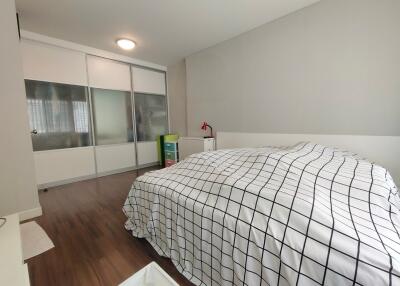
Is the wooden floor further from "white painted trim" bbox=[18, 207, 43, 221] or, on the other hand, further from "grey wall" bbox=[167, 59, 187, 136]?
"grey wall" bbox=[167, 59, 187, 136]

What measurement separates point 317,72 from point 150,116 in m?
3.43

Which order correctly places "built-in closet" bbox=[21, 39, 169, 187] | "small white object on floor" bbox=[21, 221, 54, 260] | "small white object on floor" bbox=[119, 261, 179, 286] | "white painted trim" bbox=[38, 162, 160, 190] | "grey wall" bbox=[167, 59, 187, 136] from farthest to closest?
1. "grey wall" bbox=[167, 59, 187, 136]
2. "white painted trim" bbox=[38, 162, 160, 190]
3. "built-in closet" bbox=[21, 39, 169, 187]
4. "small white object on floor" bbox=[21, 221, 54, 260]
5. "small white object on floor" bbox=[119, 261, 179, 286]

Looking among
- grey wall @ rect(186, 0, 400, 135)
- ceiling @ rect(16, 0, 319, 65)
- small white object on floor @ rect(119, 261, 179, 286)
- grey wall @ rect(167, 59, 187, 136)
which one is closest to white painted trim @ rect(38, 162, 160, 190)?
grey wall @ rect(167, 59, 187, 136)

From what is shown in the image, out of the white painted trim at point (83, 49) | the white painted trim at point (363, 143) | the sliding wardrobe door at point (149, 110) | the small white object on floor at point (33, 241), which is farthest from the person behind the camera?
the sliding wardrobe door at point (149, 110)

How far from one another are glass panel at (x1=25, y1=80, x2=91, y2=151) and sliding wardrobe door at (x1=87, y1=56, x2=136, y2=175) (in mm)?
202

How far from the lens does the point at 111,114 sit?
3793 mm

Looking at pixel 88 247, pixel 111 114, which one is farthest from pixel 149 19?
pixel 88 247

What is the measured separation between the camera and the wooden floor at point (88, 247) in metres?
1.31

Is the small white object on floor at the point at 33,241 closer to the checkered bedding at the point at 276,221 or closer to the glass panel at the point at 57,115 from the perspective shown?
the checkered bedding at the point at 276,221

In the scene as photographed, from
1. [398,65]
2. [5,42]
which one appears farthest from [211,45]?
[5,42]

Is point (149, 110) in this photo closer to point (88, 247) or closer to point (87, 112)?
point (87, 112)

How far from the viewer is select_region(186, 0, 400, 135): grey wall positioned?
1.97 meters

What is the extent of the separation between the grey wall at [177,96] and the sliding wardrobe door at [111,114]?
103cm

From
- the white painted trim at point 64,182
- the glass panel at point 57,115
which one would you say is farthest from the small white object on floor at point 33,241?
the glass panel at point 57,115
